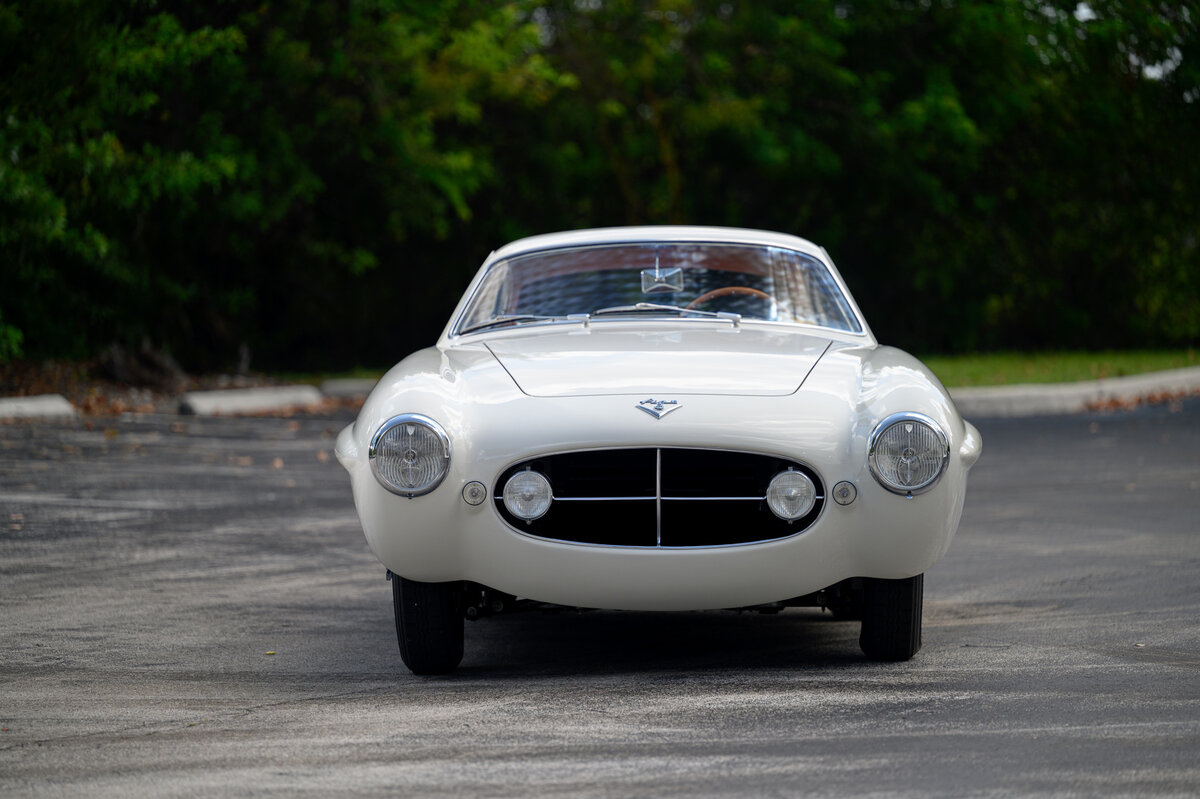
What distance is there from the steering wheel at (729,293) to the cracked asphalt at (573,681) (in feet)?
4.10

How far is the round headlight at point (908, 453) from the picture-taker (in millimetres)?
4605

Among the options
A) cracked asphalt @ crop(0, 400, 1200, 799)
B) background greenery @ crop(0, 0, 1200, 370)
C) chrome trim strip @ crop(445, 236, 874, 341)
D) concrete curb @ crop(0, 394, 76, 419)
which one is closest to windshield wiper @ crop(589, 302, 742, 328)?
chrome trim strip @ crop(445, 236, 874, 341)

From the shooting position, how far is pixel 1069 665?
16.0 feet

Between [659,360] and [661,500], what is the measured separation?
599 mm

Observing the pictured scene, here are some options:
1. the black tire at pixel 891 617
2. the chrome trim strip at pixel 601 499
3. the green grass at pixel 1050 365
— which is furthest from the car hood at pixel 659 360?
the green grass at pixel 1050 365

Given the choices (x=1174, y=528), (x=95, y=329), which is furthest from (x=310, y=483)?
(x=95, y=329)

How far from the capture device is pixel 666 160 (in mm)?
26656

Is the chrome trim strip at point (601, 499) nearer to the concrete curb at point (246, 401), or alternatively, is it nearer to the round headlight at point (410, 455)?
the round headlight at point (410, 455)

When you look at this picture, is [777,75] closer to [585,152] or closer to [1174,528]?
[585,152]

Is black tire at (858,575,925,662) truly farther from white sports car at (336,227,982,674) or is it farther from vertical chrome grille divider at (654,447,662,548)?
vertical chrome grille divider at (654,447,662,548)

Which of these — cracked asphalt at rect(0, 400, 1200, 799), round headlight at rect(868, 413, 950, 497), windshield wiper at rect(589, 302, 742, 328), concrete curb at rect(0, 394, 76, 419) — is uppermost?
round headlight at rect(868, 413, 950, 497)

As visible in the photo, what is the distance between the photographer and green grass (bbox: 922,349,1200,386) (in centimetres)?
1886

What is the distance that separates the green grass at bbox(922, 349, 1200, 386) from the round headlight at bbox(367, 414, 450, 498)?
1423 centimetres

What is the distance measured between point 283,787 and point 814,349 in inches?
101
